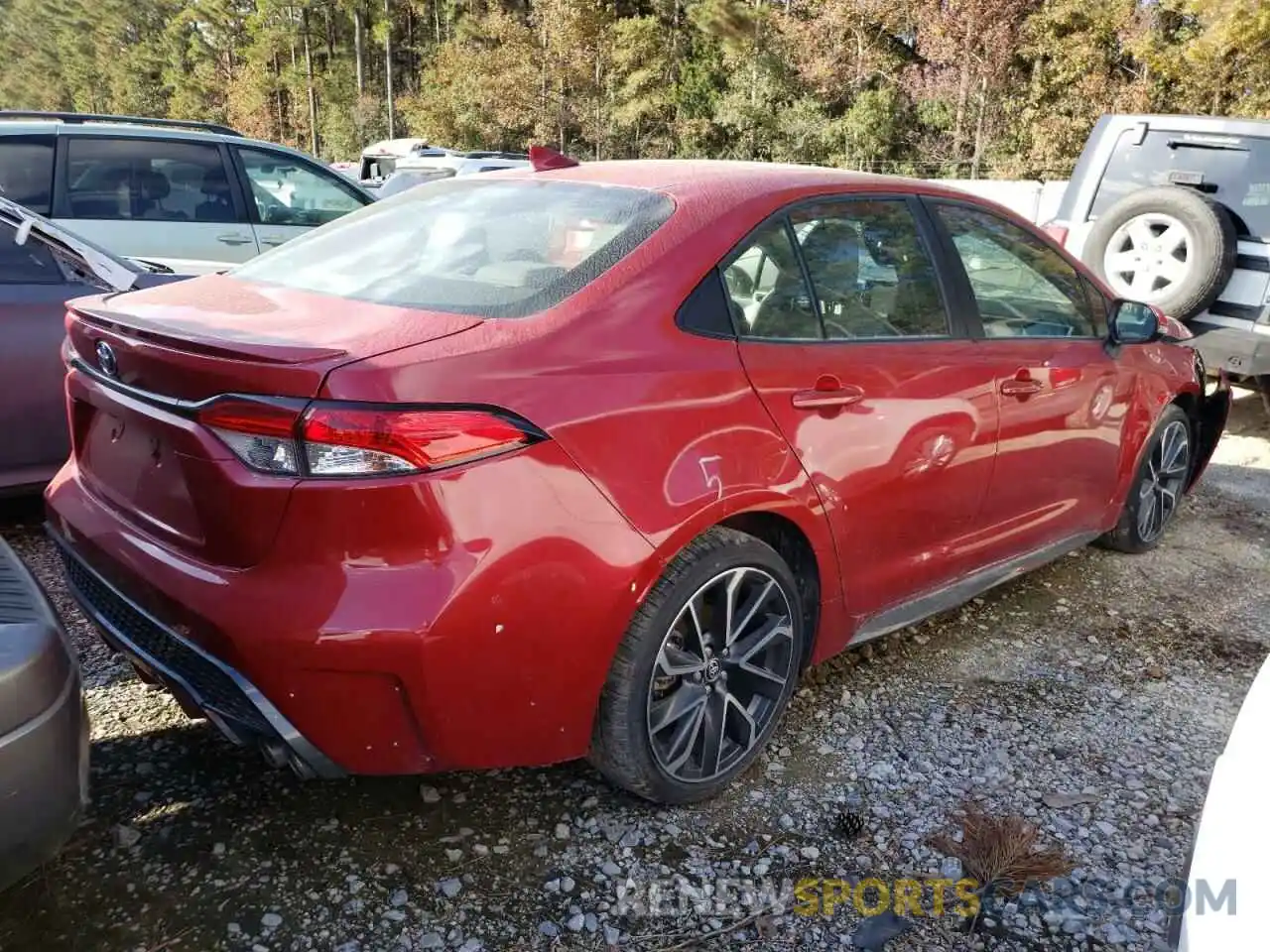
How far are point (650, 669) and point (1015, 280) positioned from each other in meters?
2.02

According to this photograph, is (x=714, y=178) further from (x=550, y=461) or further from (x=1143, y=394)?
(x=1143, y=394)

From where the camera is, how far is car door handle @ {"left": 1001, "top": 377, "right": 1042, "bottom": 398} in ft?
10.1

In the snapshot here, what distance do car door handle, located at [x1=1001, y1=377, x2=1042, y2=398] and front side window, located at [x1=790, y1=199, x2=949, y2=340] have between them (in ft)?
1.04

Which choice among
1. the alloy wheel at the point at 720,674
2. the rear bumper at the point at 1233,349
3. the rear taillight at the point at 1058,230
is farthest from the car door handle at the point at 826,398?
the rear taillight at the point at 1058,230

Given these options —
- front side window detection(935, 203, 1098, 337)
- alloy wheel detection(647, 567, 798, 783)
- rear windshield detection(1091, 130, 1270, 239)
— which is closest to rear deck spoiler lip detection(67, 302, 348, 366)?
alloy wheel detection(647, 567, 798, 783)

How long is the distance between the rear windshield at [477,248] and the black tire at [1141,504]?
2.62m

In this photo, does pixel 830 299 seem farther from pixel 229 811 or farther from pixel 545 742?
pixel 229 811

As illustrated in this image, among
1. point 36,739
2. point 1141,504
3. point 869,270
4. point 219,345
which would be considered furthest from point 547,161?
point 1141,504

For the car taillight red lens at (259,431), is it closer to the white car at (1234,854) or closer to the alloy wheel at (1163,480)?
the white car at (1234,854)

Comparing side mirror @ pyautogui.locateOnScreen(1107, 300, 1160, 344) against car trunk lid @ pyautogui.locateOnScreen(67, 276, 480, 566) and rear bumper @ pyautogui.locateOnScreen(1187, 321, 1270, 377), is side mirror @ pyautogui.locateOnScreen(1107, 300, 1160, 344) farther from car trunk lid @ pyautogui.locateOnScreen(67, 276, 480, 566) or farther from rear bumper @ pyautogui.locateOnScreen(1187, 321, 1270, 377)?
car trunk lid @ pyautogui.locateOnScreen(67, 276, 480, 566)

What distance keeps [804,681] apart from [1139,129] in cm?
524

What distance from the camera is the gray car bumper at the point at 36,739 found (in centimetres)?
165

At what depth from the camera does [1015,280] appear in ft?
11.0

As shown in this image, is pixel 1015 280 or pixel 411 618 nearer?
pixel 411 618
